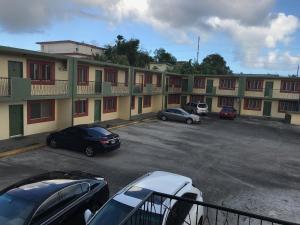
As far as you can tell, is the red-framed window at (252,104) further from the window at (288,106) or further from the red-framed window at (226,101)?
the window at (288,106)

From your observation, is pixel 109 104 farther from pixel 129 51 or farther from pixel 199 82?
pixel 129 51

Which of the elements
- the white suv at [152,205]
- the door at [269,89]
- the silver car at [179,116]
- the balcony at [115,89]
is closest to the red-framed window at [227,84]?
the door at [269,89]

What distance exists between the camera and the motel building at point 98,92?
18.3m

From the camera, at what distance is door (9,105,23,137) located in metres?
18.5

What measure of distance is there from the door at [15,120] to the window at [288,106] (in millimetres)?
31311

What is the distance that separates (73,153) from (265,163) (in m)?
10.8

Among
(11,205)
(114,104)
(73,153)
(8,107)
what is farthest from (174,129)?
(11,205)

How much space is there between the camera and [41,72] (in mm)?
20234

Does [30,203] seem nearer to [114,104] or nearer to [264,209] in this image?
[264,209]

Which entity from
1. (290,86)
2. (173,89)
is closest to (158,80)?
(173,89)

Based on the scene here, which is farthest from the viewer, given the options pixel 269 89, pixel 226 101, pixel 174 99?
pixel 174 99

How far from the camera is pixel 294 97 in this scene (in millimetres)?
36688

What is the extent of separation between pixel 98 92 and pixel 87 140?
966 cm

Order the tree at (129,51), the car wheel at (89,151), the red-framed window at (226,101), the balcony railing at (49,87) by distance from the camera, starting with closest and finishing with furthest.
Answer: the car wheel at (89,151) < the balcony railing at (49,87) < the red-framed window at (226,101) < the tree at (129,51)
